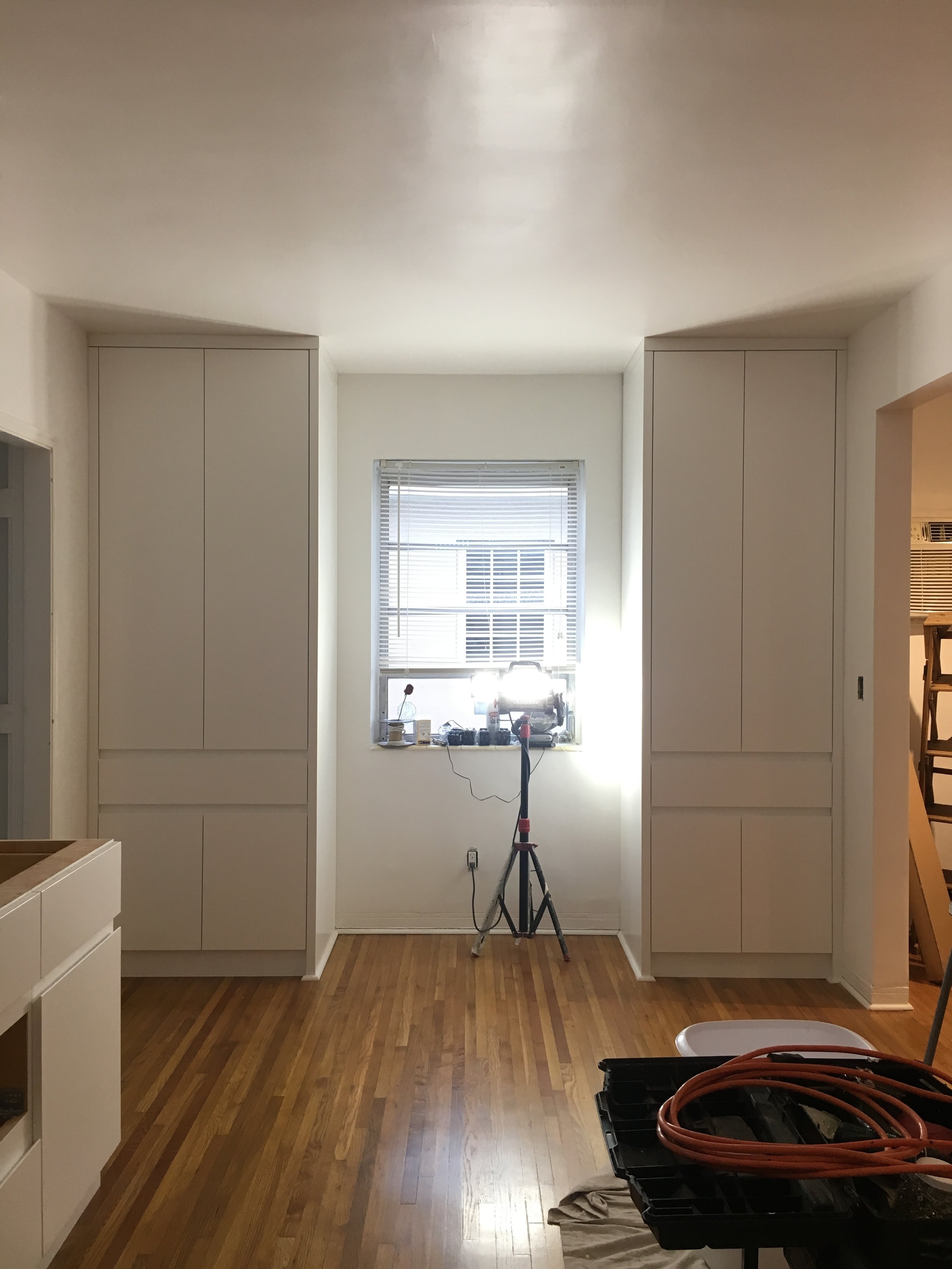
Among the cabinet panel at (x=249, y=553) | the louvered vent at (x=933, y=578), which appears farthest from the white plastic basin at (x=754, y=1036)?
the louvered vent at (x=933, y=578)

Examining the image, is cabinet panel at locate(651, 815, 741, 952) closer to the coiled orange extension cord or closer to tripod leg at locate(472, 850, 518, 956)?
tripod leg at locate(472, 850, 518, 956)

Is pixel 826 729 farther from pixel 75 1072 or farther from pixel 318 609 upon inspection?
pixel 75 1072

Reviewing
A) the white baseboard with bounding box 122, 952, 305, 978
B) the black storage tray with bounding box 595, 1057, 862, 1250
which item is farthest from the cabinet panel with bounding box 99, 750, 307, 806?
the black storage tray with bounding box 595, 1057, 862, 1250

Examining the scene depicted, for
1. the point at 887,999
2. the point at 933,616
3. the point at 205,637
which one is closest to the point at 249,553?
the point at 205,637

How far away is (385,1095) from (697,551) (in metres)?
2.61

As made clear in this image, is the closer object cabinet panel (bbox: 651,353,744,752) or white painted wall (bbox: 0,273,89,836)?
white painted wall (bbox: 0,273,89,836)

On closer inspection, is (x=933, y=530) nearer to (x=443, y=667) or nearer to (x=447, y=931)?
(x=443, y=667)

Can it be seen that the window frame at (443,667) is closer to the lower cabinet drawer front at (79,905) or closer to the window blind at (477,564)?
the window blind at (477,564)

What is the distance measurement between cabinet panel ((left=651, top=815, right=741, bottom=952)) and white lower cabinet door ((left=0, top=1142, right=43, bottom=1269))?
9.05ft

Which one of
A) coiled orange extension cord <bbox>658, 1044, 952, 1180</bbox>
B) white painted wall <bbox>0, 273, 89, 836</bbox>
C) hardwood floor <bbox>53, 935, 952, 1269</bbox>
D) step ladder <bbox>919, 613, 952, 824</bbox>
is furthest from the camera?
step ladder <bbox>919, 613, 952, 824</bbox>

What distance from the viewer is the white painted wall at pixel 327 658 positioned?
423 cm

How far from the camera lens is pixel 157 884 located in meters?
4.16

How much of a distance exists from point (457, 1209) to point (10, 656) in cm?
275

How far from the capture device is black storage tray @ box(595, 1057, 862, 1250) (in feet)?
3.79
